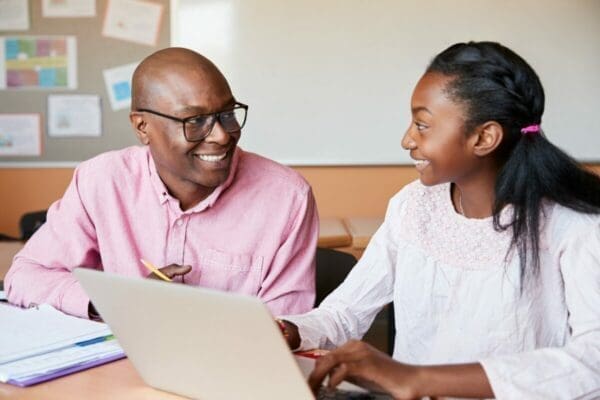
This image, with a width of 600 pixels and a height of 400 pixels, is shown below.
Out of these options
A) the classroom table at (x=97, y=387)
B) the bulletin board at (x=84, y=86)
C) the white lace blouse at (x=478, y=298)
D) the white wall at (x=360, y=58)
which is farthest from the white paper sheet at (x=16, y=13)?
the classroom table at (x=97, y=387)

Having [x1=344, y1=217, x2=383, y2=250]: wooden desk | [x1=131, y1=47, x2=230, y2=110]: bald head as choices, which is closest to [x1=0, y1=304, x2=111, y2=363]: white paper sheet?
[x1=131, y1=47, x2=230, y2=110]: bald head

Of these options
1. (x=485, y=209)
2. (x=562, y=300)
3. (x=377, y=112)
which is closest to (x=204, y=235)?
(x=485, y=209)

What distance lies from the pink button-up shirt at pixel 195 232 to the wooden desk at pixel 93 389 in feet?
1.72

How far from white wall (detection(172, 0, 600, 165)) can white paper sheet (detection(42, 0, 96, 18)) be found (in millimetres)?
388

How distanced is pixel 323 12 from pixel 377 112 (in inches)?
20.0

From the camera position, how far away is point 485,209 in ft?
5.39

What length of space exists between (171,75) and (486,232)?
2.50 feet

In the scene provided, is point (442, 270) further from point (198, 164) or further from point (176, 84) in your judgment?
point (176, 84)

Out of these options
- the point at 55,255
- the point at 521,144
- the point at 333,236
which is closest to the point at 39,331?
the point at 55,255

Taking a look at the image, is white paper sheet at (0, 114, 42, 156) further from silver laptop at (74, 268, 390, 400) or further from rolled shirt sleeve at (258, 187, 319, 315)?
silver laptop at (74, 268, 390, 400)

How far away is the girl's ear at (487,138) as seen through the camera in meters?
1.55

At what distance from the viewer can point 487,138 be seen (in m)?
1.56

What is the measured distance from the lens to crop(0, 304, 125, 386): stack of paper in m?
1.39

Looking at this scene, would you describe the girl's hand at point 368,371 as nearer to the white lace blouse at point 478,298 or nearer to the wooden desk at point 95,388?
the white lace blouse at point 478,298
